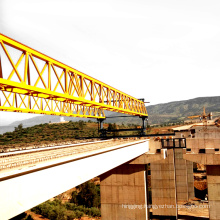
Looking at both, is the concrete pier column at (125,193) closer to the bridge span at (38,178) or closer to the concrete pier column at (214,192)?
the concrete pier column at (214,192)

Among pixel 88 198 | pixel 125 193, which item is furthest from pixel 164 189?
pixel 88 198

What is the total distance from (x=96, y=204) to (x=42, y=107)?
20.9 m

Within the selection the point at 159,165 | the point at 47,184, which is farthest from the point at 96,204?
the point at 47,184

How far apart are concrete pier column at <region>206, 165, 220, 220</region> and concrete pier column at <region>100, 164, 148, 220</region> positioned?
6.20 meters

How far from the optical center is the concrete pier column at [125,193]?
23.2m

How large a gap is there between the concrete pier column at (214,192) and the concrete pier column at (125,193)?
6.20 metres

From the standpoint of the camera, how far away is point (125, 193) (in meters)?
23.6

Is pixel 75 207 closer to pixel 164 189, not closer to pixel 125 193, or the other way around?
pixel 164 189

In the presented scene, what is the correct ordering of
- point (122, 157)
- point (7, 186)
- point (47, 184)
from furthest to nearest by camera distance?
point (122, 157), point (47, 184), point (7, 186)

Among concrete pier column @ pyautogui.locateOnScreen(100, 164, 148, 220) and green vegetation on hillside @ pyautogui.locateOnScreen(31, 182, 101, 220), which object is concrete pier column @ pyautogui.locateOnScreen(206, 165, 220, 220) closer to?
concrete pier column @ pyautogui.locateOnScreen(100, 164, 148, 220)

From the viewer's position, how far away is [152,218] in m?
32.9

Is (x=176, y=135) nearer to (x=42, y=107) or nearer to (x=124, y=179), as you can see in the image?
(x=124, y=179)

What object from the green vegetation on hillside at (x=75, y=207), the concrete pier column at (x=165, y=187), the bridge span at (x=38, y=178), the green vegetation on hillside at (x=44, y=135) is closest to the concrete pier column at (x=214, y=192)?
the concrete pier column at (x=165, y=187)

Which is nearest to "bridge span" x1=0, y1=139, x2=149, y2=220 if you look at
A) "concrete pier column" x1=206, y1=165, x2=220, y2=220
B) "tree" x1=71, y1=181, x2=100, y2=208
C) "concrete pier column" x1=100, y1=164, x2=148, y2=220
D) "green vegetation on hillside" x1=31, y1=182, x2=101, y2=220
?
"concrete pier column" x1=100, y1=164, x2=148, y2=220
